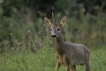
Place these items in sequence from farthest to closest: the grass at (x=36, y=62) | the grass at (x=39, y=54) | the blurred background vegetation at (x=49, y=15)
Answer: the blurred background vegetation at (x=49, y=15)
the grass at (x=39, y=54)
the grass at (x=36, y=62)

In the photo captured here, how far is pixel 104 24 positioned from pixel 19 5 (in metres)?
3.64

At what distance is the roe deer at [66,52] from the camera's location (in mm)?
9273

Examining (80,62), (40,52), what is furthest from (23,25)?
(80,62)

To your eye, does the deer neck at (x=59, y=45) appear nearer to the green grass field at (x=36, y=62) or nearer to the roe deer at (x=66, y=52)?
the roe deer at (x=66, y=52)

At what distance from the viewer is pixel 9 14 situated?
18312mm

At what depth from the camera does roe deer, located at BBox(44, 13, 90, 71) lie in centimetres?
927

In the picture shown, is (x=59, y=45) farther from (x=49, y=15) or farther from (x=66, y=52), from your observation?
(x=49, y=15)

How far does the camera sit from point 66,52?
944 centimetres

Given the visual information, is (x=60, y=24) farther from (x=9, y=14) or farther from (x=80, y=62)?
(x=9, y=14)

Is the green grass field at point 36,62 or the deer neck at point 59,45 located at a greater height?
the deer neck at point 59,45

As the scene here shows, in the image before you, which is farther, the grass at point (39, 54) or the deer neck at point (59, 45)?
the grass at point (39, 54)

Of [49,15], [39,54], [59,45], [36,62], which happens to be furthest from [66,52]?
[49,15]

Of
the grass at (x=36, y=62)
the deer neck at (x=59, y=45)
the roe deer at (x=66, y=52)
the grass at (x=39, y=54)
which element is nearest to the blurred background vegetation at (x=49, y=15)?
the grass at (x=39, y=54)

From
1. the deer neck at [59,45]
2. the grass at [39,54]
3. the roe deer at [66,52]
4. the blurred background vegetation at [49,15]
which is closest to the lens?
the roe deer at [66,52]
